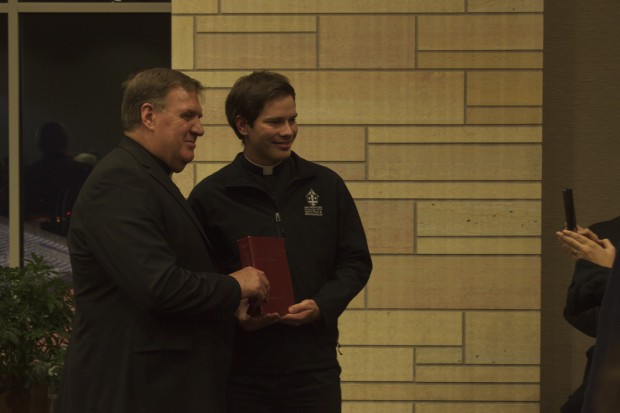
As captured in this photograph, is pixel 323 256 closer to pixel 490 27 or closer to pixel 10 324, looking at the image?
pixel 10 324

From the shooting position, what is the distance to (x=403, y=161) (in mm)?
4547

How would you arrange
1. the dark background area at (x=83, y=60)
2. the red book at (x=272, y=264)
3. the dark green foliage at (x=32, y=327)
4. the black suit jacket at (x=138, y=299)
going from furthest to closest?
the dark background area at (x=83, y=60) < the dark green foliage at (x=32, y=327) < the red book at (x=272, y=264) < the black suit jacket at (x=138, y=299)

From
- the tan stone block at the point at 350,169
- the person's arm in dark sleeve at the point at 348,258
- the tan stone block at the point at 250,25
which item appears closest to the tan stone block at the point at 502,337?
the tan stone block at the point at 350,169

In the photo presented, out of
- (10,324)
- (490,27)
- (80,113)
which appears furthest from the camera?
(80,113)

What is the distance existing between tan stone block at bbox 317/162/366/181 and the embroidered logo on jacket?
1.80 m

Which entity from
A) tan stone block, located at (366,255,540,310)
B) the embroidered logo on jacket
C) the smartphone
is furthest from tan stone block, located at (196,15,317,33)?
the smartphone

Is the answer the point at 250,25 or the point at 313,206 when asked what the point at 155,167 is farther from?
the point at 250,25

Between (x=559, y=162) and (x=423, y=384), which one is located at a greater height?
(x=559, y=162)

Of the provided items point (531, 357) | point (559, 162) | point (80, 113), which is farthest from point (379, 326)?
point (80, 113)

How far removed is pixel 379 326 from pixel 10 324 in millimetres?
1686

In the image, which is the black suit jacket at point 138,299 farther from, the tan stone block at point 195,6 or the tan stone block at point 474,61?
the tan stone block at point 474,61

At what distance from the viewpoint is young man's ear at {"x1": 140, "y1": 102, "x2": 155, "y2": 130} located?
238 centimetres

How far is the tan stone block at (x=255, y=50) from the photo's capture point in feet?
14.9

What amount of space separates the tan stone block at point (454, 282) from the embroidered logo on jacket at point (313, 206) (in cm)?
184
